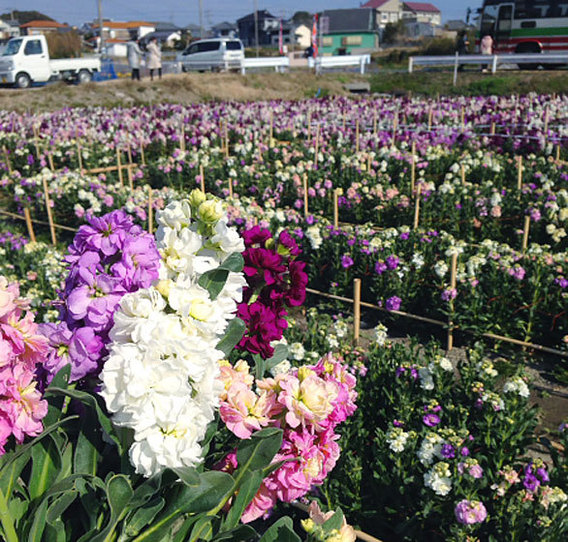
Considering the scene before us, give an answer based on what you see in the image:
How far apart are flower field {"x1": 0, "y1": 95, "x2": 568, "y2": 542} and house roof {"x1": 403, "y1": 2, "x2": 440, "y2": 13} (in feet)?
375

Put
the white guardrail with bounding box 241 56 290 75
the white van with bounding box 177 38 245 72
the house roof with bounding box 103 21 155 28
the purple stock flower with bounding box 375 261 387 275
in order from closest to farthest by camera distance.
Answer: the purple stock flower with bounding box 375 261 387 275
the white van with bounding box 177 38 245 72
the white guardrail with bounding box 241 56 290 75
the house roof with bounding box 103 21 155 28

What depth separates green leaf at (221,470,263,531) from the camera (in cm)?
138

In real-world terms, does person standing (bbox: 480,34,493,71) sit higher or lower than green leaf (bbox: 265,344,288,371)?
higher

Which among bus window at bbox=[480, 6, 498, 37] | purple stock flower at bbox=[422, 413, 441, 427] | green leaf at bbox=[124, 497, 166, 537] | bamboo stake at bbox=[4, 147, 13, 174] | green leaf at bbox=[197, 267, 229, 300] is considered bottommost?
purple stock flower at bbox=[422, 413, 441, 427]

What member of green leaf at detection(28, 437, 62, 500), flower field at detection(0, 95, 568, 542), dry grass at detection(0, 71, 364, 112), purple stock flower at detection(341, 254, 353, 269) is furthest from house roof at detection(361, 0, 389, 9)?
green leaf at detection(28, 437, 62, 500)

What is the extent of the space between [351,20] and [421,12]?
143 feet

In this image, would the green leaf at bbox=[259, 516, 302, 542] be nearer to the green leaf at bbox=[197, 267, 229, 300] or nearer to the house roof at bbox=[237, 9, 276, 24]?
the green leaf at bbox=[197, 267, 229, 300]

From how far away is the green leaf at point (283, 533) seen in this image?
1.31 meters

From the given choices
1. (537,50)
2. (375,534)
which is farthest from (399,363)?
(537,50)

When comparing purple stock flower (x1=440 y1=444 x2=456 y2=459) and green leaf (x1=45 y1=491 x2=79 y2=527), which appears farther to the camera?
purple stock flower (x1=440 y1=444 x2=456 y2=459)

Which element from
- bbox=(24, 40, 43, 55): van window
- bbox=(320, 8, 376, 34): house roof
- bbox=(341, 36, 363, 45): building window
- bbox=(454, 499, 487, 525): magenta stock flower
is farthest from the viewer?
bbox=(320, 8, 376, 34): house roof

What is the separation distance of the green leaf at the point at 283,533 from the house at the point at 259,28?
98132 millimetres

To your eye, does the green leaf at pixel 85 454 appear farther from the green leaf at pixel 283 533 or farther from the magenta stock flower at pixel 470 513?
the magenta stock flower at pixel 470 513

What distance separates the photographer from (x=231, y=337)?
1.53m
